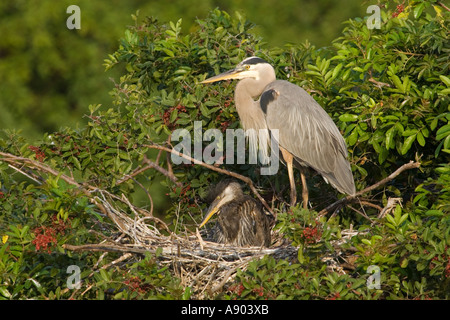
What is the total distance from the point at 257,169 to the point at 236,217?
1.62 feet

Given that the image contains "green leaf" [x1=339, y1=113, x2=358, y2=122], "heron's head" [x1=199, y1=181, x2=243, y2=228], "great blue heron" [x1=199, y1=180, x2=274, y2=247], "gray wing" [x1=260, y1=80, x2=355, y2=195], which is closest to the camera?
"green leaf" [x1=339, y1=113, x2=358, y2=122]

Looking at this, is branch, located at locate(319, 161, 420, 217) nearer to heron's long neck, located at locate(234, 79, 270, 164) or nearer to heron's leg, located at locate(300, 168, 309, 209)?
heron's leg, located at locate(300, 168, 309, 209)

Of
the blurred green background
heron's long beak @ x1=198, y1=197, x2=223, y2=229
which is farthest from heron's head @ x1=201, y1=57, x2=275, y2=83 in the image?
the blurred green background

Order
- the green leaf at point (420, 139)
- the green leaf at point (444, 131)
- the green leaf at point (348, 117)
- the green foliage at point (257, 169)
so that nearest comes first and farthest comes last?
the green foliage at point (257, 169) → the green leaf at point (444, 131) → the green leaf at point (420, 139) → the green leaf at point (348, 117)

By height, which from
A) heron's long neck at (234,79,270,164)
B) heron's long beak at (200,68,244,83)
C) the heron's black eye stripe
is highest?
the heron's black eye stripe

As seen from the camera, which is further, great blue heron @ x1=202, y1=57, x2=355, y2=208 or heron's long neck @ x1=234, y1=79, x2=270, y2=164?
heron's long neck @ x1=234, y1=79, x2=270, y2=164

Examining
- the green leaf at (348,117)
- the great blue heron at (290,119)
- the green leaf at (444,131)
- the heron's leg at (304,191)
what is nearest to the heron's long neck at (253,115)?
the great blue heron at (290,119)

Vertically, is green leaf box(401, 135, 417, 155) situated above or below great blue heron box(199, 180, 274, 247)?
above

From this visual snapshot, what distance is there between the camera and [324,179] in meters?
5.80

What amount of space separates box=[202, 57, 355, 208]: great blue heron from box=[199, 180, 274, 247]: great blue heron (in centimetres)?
32

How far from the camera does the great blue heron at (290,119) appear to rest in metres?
5.62

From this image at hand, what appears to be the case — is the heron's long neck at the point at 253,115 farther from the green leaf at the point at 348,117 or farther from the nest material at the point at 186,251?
the nest material at the point at 186,251

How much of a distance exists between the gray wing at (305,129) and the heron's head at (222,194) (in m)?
0.66

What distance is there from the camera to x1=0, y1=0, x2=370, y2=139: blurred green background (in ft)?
33.5
